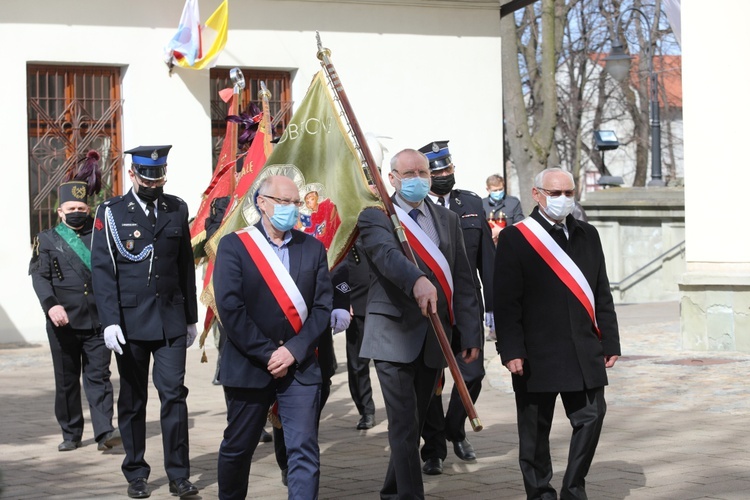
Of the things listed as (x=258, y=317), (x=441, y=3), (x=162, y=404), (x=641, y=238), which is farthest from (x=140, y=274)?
(x=641, y=238)

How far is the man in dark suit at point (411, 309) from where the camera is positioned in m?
6.58

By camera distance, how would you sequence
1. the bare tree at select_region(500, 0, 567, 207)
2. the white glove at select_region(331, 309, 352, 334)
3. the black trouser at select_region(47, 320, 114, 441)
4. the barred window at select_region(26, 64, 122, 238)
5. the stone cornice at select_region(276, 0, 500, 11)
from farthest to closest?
the bare tree at select_region(500, 0, 567, 207)
the stone cornice at select_region(276, 0, 500, 11)
the barred window at select_region(26, 64, 122, 238)
the black trouser at select_region(47, 320, 114, 441)
the white glove at select_region(331, 309, 352, 334)

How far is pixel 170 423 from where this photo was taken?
25.1 feet

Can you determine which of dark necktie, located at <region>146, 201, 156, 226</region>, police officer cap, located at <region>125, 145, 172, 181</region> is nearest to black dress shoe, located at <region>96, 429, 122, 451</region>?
dark necktie, located at <region>146, 201, 156, 226</region>

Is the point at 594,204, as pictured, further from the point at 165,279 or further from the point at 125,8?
the point at 165,279

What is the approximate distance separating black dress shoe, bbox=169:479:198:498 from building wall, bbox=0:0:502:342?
31.6 ft

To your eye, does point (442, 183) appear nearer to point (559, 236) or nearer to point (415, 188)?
point (415, 188)

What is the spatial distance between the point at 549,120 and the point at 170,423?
1843 centimetres

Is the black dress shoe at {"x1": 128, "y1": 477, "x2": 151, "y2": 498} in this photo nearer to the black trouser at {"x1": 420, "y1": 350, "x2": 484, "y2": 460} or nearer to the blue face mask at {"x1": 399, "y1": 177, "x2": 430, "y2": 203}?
the black trouser at {"x1": 420, "y1": 350, "x2": 484, "y2": 460}

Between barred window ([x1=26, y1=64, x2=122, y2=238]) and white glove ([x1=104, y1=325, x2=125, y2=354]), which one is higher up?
barred window ([x1=26, y1=64, x2=122, y2=238])

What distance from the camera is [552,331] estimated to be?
6.79 meters

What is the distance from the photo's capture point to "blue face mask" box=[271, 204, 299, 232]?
631 cm

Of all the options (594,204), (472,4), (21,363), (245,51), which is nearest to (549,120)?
(594,204)

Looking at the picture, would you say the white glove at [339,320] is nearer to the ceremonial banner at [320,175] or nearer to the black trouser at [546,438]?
the ceremonial banner at [320,175]
